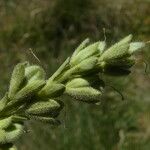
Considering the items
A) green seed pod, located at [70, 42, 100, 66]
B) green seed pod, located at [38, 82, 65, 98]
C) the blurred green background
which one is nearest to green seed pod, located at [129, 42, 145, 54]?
green seed pod, located at [70, 42, 100, 66]

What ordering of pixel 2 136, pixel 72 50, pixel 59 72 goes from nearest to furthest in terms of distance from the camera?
pixel 2 136 → pixel 59 72 → pixel 72 50

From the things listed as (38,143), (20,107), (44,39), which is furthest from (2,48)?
(20,107)

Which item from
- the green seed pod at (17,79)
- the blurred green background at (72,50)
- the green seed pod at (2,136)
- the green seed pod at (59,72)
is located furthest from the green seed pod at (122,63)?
the blurred green background at (72,50)

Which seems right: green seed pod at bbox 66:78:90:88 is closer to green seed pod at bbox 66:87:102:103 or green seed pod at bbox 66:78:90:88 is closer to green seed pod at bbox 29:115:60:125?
green seed pod at bbox 66:87:102:103

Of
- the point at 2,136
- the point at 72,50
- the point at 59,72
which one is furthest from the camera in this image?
the point at 72,50

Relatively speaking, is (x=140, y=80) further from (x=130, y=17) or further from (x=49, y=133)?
(x=49, y=133)

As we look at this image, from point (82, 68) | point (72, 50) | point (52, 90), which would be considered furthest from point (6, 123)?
point (72, 50)

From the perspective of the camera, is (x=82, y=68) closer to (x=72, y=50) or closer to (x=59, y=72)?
(x=59, y=72)
